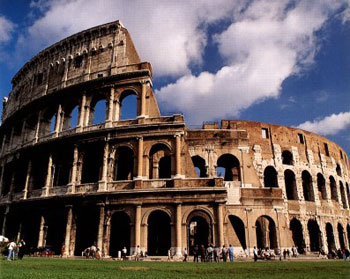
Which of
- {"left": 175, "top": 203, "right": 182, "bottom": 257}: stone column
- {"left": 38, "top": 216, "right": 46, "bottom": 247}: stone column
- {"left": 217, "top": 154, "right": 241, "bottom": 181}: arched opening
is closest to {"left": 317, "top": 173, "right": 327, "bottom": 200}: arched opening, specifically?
{"left": 217, "top": 154, "right": 241, "bottom": 181}: arched opening

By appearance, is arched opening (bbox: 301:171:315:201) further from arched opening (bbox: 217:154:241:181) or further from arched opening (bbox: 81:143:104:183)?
arched opening (bbox: 81:143:104:183)

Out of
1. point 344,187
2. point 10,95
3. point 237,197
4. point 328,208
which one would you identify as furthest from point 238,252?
point 10,95

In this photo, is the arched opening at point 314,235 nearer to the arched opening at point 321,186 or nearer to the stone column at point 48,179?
the arched opening at point 321,186

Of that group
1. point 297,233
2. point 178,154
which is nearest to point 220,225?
point 178,154

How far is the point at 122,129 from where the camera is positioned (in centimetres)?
2045

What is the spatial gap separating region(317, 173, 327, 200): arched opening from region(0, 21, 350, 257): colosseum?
0.64 ft

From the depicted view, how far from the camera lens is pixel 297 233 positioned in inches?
1031

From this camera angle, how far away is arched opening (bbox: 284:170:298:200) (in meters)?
26.7

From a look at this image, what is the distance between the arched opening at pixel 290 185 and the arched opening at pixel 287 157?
919 millimetres

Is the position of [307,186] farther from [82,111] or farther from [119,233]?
[82,111]

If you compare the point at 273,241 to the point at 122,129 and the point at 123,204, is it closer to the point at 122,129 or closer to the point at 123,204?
the point at 123,204

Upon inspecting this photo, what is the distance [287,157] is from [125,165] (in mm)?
15106

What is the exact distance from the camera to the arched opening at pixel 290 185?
26688 mm

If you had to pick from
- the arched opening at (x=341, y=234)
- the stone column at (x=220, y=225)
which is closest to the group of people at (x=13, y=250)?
the stone column at (x=220, y=225)
